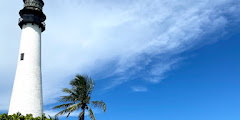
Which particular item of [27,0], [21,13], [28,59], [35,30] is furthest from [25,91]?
[27,0]

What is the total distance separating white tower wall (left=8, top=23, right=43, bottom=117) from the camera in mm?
24906

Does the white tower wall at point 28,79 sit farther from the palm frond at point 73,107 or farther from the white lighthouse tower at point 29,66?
the palm frond at point 73,107

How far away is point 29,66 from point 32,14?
7542mm

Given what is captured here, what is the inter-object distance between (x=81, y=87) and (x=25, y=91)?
750 cm

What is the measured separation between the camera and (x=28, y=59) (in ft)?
88.2

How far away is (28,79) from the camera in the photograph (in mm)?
25859

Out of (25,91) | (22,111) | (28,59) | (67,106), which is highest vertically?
(28,59)

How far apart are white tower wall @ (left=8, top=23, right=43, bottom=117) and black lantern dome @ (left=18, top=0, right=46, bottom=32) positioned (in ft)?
3.14

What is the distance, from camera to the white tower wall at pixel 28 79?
981 inches

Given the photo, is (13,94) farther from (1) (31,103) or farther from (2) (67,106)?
(2) (67,106)

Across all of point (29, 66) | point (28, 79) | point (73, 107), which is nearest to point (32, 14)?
point (29, 66)

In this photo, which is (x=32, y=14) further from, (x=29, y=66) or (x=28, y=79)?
(x=28, y=79)

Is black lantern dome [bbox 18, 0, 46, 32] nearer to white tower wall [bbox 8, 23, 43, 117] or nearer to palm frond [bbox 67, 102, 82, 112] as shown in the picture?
white tower wall [bbox 8, 23, 43, 117]

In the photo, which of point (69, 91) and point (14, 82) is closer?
point (69, 91)
